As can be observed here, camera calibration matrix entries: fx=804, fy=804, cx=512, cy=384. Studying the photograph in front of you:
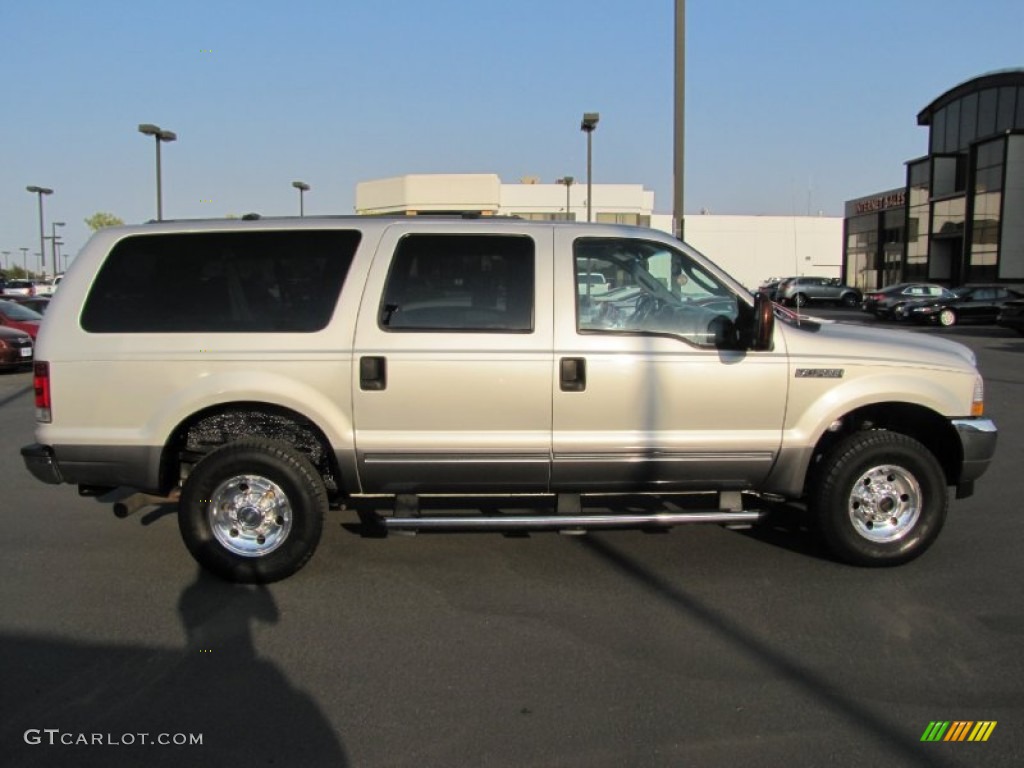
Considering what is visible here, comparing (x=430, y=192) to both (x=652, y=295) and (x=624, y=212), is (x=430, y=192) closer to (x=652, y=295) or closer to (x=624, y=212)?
(x=624, y=212)

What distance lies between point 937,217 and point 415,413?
149 ft

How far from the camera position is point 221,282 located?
4.74 m

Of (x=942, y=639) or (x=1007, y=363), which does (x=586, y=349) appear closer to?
(x=942, y=639)

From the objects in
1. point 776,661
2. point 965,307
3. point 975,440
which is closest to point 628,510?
point 776,661

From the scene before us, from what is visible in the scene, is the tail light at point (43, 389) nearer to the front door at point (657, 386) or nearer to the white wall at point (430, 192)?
the front door at point (657, 386)

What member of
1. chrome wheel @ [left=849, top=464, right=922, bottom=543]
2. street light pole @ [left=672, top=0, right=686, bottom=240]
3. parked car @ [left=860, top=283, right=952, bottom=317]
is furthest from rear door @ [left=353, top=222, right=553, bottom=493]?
parked car @ [left=860, top=283, right=952, bottom=317]

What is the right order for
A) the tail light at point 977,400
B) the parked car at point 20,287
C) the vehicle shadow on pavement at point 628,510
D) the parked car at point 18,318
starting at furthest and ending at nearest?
the parked car at point 20,287 < the parked car at point 18,318 < the vehicle shadow on pavement at point 628,510 < the tail light at point 977,400

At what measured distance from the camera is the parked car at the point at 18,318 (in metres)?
17.6

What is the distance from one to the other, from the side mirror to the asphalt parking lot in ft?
4.63

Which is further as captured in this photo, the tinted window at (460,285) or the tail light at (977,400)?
the tail light at (977,400)

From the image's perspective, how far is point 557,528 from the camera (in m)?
4.70

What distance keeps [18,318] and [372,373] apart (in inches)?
663

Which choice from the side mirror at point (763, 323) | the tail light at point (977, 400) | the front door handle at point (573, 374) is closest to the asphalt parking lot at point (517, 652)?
the tail light at point (977, 400)

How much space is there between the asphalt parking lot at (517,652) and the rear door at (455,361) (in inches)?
28.6
